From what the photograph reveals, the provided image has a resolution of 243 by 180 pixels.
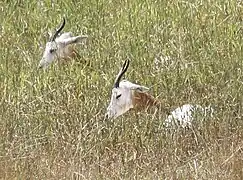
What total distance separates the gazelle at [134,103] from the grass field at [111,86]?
3.1 inches

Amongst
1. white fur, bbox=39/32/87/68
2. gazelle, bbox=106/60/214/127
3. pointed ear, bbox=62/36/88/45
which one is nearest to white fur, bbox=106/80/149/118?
gazelle, bbox=106/60/214/127

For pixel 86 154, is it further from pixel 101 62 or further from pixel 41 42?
pixel 41 42

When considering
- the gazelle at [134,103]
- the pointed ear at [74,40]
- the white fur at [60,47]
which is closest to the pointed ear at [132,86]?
the gazelle at [134,103]

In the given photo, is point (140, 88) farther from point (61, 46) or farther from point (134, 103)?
point (61, 46)

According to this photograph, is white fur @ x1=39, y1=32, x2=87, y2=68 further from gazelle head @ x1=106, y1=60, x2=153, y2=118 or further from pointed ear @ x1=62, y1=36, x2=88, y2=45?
gazelle head @ x1=106, y1=60, x2=153, y2=118

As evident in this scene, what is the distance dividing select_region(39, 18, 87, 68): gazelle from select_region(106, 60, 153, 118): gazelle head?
1.08m

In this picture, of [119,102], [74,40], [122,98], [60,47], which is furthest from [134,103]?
[60,47]

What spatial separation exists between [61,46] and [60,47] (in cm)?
2

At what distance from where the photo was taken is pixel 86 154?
16.7ft

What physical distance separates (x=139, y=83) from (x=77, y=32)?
1639mm

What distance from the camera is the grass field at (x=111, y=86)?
16.3ft

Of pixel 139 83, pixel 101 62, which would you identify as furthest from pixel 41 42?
pixel 139 83

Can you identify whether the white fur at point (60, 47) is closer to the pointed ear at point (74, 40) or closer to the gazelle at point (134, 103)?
the pointed ear at point (74, 40)

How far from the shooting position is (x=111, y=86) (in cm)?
643
